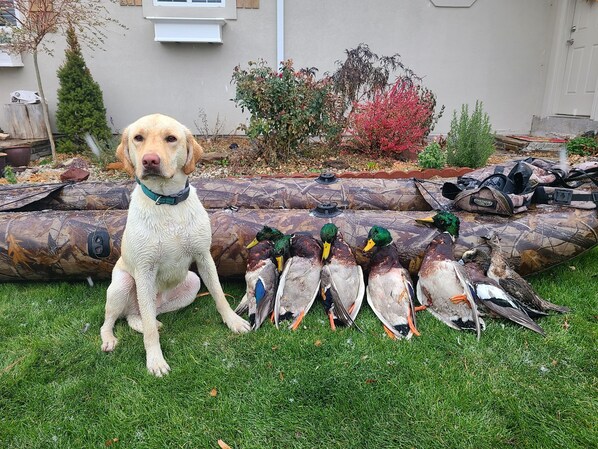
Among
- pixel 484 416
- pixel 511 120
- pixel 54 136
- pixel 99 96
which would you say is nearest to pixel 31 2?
pixel 99 96

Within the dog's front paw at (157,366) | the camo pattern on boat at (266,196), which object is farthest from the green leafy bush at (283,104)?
the dog's front paw at (157,366)

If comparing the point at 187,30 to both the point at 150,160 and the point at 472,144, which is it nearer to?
the point at 472,144

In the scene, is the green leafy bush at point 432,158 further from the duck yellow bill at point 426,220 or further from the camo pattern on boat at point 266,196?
the duck yellow bill at point 426,220

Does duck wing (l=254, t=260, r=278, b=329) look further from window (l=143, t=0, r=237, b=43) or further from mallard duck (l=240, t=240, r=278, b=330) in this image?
window (l=143, t=0, r=237, b=43)

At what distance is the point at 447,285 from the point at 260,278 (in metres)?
1.36

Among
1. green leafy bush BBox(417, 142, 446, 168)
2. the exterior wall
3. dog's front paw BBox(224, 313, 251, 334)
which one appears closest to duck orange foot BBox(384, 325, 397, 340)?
dog's front paw BBox(224, 313, 251, 334)

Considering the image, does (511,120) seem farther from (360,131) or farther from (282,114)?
(282,114)

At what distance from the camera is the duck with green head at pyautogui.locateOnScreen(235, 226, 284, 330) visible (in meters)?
2.91

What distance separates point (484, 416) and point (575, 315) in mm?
1345

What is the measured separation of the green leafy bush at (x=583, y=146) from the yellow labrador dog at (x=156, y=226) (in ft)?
24.2

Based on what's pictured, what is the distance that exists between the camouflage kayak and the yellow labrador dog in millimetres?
670

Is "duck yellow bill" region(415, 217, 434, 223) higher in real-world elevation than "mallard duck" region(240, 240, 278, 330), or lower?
higher

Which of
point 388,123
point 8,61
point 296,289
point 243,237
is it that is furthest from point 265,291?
point 8,61

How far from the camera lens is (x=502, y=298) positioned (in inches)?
111
